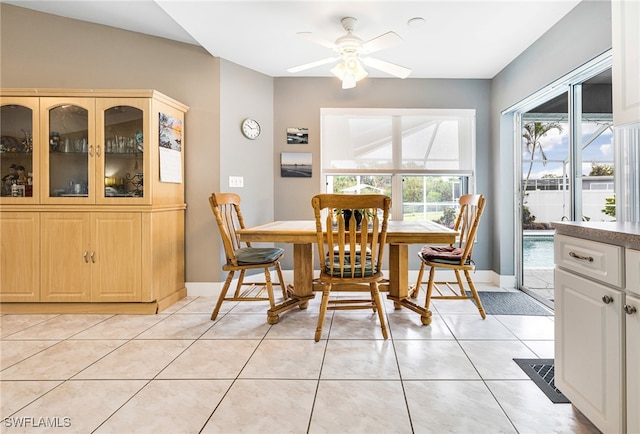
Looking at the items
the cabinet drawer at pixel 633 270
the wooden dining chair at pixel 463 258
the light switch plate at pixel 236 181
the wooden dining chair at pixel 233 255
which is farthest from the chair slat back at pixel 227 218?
the cabinet drawer at pixel 633 270

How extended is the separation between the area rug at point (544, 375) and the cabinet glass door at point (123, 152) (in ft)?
10.4

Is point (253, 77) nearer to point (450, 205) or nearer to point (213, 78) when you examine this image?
point (213, 78)

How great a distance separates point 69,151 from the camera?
9.32ft

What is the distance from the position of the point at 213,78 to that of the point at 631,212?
369 centimetres

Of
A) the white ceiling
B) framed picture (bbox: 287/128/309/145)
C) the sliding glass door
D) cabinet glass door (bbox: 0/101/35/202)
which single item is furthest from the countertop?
cabinet glass door (bbox: 0/101/35/202)

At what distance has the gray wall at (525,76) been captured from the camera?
89.0 inches

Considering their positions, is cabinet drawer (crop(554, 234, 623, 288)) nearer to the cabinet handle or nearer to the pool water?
the cabinet handle

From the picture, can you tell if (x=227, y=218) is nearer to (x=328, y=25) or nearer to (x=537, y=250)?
(x=328, y=25)

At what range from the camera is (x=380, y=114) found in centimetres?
389

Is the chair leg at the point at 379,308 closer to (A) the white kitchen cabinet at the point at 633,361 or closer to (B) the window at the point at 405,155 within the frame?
(A) the white kitchen cabinet at the point at 633,361

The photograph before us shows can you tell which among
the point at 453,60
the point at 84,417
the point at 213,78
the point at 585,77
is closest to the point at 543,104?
the point at 585,77

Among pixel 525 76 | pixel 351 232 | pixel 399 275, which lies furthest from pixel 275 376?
pixel 525 76

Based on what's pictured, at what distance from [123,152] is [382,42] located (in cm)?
241

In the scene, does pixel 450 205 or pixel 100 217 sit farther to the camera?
pixel 450 205
